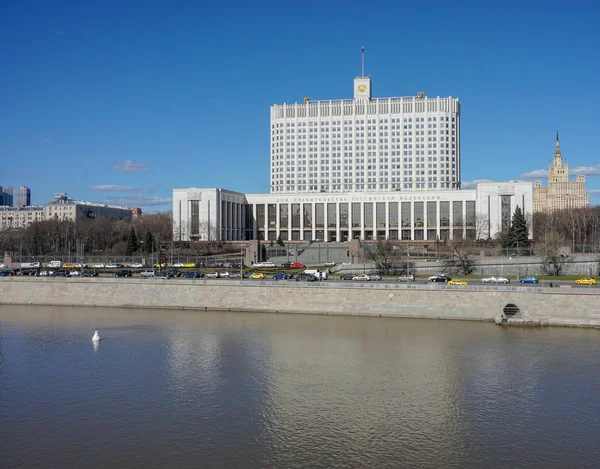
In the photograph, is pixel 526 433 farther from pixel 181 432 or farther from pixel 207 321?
pixel 207 321

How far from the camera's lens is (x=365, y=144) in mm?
147125

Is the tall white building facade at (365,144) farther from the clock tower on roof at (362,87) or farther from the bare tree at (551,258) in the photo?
the bare tree at (551,258)

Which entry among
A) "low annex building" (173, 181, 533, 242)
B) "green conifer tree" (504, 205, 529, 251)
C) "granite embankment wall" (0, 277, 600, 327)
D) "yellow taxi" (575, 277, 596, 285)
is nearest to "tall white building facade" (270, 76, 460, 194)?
"low annex building" (173, 181, 533, 242)

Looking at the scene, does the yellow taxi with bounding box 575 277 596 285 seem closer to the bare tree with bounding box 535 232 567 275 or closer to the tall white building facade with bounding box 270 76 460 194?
the bare tree with bounding box 535 232 567 275

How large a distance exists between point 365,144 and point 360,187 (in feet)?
36.1

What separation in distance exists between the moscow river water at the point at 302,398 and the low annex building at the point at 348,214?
76.9 metres

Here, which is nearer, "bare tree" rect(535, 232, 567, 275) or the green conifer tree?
"bare tree" rect(535, 232, 567, 275)

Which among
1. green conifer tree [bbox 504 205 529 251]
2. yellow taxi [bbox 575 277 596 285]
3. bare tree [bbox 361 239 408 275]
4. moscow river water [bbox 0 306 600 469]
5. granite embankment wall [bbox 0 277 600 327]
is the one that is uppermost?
green conifer tree [bbox 504 205 529 251]

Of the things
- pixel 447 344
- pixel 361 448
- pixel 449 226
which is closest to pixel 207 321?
pixel 447 344

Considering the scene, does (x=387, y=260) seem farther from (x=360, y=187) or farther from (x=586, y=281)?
(x=360, y=187)

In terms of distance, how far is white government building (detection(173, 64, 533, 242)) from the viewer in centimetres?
12569

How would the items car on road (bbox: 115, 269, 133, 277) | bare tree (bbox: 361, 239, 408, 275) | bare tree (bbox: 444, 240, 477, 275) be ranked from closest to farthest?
car on road (bbox: 115, 269, 133, 277) → bare tree (bbox: 444, 240, 477, 275) → bare tree (bbox: 361, 239, 408, 275)

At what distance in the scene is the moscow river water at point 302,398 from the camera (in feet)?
77.0

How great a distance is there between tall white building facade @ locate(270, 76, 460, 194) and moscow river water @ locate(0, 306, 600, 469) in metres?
99.8
